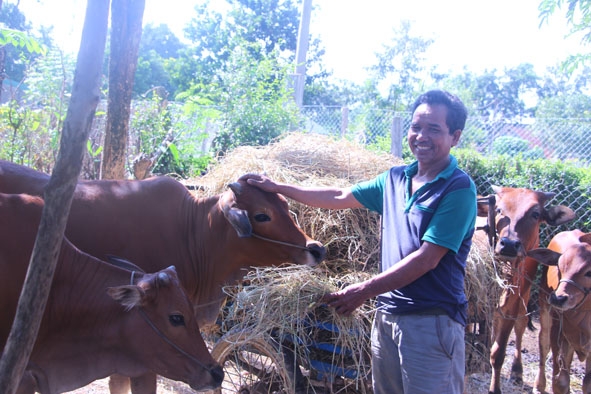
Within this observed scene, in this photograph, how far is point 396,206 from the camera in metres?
3.20

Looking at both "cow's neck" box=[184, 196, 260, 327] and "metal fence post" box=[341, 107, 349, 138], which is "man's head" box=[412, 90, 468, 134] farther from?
"metal fence post" box=[341, 107, 349, 138]

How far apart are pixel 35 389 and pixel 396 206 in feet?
7.54

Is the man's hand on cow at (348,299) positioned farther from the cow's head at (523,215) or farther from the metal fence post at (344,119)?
the metal fence post at (344,119)

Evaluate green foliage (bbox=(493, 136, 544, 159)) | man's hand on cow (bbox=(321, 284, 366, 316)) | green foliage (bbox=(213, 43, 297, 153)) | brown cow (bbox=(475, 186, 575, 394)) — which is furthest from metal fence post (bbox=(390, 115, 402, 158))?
man's hand on cow (bbox=(321, 284, 366, 316))

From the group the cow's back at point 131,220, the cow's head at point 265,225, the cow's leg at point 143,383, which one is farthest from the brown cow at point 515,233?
the cow's leg at point 143,383

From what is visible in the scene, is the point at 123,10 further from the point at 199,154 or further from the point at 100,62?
the point at 199,154

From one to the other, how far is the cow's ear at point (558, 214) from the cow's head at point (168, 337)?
3691mm

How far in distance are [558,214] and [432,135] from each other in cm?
308

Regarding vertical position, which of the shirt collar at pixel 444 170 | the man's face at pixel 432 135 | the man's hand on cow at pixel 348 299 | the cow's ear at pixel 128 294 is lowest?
the cow's ear at pixel 128 294

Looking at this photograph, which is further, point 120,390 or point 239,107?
point 239,107

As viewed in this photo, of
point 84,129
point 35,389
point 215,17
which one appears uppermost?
point 215,17

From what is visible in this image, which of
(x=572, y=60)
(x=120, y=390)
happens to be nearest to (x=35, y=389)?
(x=120, y=390)

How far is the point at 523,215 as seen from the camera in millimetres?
5398

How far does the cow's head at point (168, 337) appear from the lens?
3.36 m
